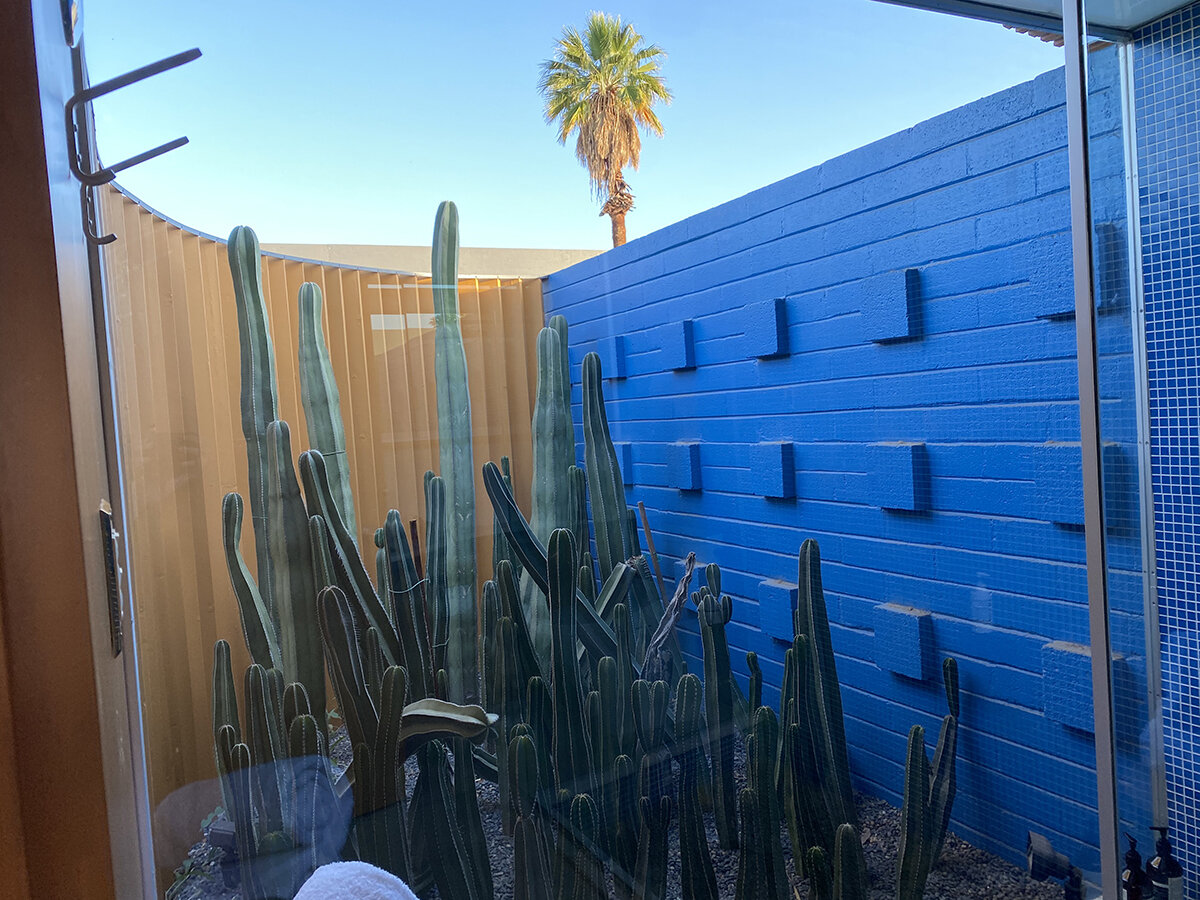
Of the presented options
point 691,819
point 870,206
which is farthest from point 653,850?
point 870,206

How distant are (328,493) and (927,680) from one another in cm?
127

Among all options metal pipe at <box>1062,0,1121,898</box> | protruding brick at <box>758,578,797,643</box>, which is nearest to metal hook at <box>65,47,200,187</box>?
protruding brick at <box>758,578,797,643</box>

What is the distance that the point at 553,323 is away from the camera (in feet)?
5.38

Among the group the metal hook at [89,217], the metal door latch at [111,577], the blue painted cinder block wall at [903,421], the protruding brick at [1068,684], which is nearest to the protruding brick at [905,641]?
the blue painted cinder block wall at [903,421]

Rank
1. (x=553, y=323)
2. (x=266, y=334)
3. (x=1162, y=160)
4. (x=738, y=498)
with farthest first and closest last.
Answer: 1. (x=738, y=498)
2. (x=553, y=323)
3. (x=1162, y=160)
4. (x=266, y=334)

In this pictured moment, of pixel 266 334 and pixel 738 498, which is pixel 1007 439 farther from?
pixel 266 334

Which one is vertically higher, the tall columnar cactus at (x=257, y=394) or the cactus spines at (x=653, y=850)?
the tall columnar cactus at (x=257, y=394)

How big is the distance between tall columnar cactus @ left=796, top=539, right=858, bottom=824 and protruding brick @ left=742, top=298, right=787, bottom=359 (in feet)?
1.45

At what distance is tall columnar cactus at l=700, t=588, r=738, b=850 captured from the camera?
5.34 ft

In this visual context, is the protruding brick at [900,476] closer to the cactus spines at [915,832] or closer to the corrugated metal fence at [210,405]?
the cactus spines at [915,832]

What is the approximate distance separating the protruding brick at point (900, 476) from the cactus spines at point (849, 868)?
0.68m

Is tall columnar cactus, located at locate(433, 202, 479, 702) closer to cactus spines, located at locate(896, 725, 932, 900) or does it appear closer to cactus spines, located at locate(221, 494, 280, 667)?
cactus spines, located at locate(221, 494, 280, 667)

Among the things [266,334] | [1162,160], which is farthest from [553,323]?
[1162,160]

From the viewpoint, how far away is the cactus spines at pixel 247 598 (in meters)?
1.37
